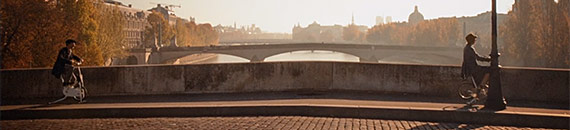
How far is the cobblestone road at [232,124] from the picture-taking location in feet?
26.7

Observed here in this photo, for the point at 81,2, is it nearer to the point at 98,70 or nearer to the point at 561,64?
the point at 98,70

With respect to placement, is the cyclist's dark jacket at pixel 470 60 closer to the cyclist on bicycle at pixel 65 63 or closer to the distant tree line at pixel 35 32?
the cyclist on bicycle at pixel 65 63

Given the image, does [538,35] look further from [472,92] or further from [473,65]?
[473,65]

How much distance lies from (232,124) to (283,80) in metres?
4.32

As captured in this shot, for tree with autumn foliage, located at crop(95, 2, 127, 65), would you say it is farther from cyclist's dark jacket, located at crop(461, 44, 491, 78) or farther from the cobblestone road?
cyclist's dark jacket, located at crop(461, 44, 491, 78)

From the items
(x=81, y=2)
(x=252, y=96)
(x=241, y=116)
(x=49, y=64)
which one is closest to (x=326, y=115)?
(x=241, y=116)

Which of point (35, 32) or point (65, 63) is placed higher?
point (35, 32)

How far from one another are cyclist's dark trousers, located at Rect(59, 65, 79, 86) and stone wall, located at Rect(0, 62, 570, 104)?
97 cm

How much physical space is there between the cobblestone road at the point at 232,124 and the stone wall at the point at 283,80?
2409 mm

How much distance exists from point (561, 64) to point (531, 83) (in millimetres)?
31601

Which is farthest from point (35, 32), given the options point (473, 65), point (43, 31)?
point (473, 65)

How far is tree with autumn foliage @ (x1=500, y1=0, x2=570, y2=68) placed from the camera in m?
39.2

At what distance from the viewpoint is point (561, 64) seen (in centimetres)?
3850

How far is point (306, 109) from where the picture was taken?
31.1ft
